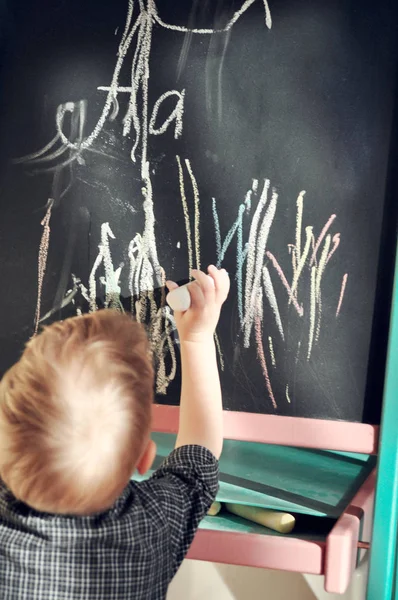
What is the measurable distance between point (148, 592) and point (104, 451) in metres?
0.18

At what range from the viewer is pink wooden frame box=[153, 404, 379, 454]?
3.09 feet

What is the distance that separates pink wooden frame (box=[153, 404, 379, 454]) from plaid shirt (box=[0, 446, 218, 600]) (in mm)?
304

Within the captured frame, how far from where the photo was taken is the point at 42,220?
109 centimetres

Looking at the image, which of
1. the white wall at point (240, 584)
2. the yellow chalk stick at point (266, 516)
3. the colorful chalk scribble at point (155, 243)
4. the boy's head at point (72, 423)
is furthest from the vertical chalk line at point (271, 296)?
the white wall at point (240, 584)

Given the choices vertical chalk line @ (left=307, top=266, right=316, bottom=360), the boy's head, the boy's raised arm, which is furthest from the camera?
vertical chalk line @ (left=307, top=266, right=316, bottom=360)

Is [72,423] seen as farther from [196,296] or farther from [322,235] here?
A: [322,235]

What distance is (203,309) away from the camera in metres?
0.95

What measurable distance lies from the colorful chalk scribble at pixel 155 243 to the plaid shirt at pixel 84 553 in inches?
14.2

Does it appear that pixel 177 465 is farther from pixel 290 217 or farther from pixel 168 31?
pixel 168 31

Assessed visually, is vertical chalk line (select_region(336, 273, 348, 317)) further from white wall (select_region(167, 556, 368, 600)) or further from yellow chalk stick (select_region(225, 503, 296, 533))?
white wall (select_region(167, 556, 368, 600))

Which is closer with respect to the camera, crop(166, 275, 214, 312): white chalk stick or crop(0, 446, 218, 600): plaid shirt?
crop(0, 446, 218, 600): plaid shirt

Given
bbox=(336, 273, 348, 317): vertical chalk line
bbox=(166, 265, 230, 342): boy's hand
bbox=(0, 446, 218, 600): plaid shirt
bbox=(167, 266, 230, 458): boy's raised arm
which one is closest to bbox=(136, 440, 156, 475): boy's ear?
bbox=(0, 446, 218, 600): plaid shirt

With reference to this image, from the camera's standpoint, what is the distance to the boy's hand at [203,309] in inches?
36.9

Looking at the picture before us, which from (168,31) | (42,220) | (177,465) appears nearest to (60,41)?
(168,31)
